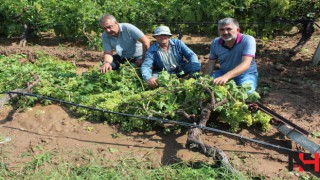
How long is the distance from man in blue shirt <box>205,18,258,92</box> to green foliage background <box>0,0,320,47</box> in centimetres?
214

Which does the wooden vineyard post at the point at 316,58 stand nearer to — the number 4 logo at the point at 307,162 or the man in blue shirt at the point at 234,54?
the man in blue shirt at the point at 234,54

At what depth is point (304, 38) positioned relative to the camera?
258 inches

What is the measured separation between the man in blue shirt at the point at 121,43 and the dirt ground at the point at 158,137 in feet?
3.72

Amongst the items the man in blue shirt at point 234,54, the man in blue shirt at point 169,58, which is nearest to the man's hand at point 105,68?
the man in blue shirt at point 169,58

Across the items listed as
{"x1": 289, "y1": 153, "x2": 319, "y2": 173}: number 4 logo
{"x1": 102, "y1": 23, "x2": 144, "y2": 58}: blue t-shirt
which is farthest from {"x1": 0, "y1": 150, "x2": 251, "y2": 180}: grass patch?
{"x1": 102, "y1": 23, "x2": 144, "y2": 58}: blue t-shirt

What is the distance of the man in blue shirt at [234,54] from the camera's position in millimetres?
4348

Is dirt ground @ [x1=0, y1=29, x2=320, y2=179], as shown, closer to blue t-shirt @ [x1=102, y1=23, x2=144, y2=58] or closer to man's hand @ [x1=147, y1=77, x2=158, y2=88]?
man's hand @ [x1=147, y1=77, x2=158, y2=88]

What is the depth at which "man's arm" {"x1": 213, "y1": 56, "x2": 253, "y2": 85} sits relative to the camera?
4.16 m

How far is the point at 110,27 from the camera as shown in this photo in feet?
17.2

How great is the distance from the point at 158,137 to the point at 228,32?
1530 millimetres

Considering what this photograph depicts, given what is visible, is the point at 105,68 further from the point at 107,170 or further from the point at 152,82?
the point at 107,170

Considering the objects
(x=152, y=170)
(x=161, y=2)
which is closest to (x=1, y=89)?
(x=152, y=170)

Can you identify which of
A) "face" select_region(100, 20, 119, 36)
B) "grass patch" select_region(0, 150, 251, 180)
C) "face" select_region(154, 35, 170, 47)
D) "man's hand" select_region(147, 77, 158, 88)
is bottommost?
"grass patch" select_region(0, 150, 251, 180)

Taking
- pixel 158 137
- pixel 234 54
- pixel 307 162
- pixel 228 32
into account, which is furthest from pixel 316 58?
pixel 158 137
